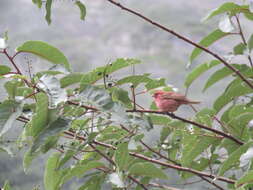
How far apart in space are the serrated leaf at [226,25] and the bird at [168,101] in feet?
1.05

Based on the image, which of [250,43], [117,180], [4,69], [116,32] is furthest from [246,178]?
[116,32]

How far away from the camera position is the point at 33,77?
→ 4.47ft

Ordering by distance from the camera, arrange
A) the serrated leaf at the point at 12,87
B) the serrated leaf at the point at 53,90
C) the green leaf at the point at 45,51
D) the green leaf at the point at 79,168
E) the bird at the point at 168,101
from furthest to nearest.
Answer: the bird at the point at 168,101, the green leaf at the point at 79,168, the green leaf at the point at 45,51, the serrated leaf at the point at 12,87, the serrated leaf at the point at 53,90

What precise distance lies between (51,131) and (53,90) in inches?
4.1

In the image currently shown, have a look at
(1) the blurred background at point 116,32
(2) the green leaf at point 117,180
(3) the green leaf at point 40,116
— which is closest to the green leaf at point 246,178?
(2) the green leaf at point 117,180

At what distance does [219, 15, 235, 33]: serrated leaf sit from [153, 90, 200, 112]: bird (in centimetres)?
32

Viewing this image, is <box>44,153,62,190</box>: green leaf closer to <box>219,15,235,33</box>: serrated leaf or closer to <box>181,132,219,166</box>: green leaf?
<box>181,132,219,166</box>: green leaf

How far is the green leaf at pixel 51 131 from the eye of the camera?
126cm

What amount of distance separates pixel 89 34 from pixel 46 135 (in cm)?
503

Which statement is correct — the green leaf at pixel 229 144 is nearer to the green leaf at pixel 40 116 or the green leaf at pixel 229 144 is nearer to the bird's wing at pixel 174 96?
the bird's wing at pixel 174 96

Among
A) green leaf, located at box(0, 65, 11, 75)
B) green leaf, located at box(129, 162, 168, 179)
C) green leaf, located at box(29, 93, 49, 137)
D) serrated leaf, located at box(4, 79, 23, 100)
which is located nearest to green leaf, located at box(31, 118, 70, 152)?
green leaf, located at box(29, 93, 49, 137)

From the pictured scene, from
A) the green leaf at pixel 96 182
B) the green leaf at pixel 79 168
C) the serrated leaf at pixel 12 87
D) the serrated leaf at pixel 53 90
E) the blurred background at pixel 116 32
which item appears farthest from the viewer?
the blurred background at pixel 116 32

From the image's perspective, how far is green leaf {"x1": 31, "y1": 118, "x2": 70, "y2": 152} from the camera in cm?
126

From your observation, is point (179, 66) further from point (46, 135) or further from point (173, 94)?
point (46, 135)
